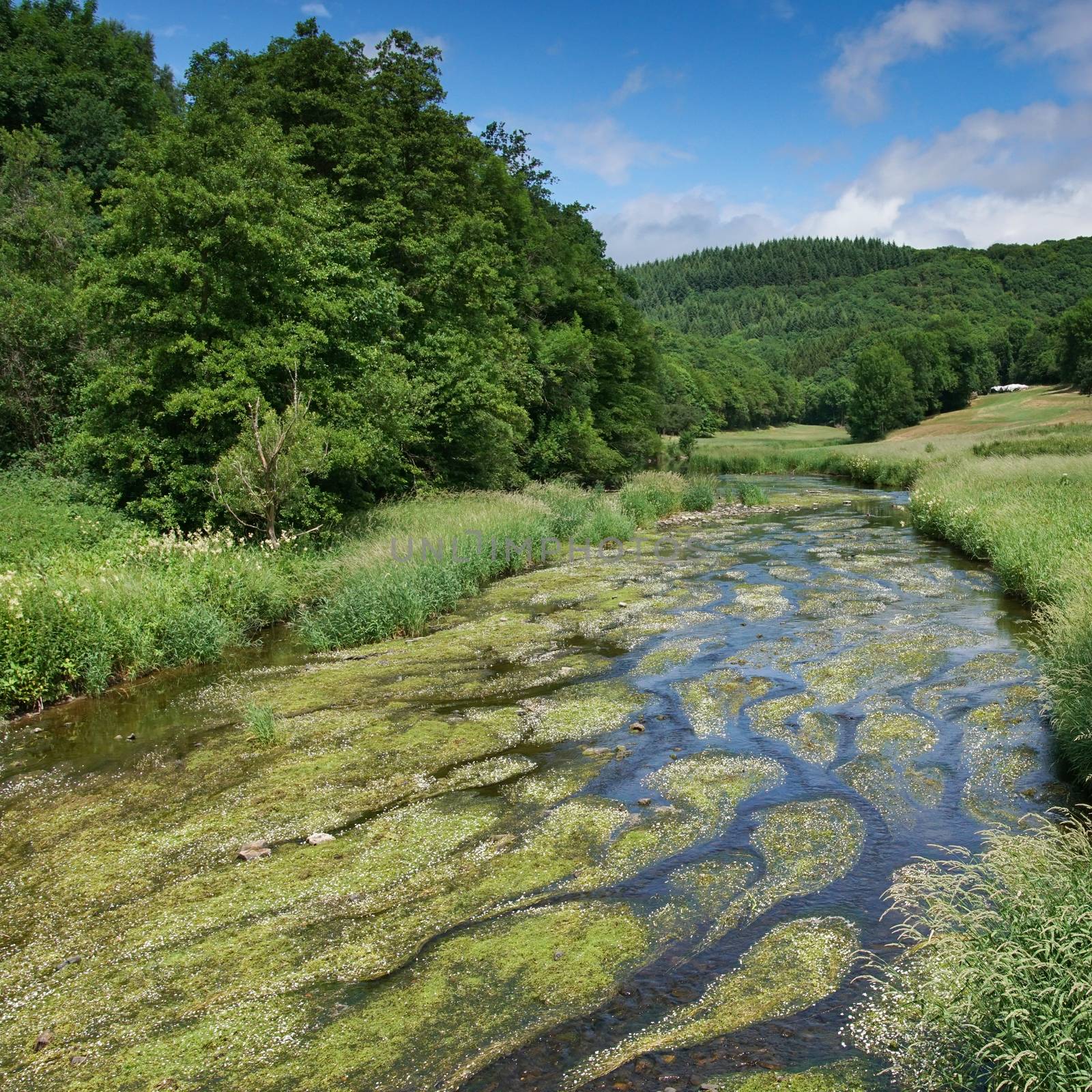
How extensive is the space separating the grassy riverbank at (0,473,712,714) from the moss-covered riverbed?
79 cm

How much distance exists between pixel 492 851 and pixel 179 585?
33.3 feet

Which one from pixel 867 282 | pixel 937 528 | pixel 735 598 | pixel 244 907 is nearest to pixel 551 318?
pixel 937 528

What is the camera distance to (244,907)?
688cm

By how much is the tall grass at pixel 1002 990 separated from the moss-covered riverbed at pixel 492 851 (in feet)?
1.06

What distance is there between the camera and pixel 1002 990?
14.3 feet

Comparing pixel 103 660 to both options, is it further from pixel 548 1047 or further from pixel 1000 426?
pixel 1000 426

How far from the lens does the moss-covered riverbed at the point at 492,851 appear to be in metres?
5.23

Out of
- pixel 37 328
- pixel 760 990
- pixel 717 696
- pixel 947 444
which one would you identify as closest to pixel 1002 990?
pixel 760 990

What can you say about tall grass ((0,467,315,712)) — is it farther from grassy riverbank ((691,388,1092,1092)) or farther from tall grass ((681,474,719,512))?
tall grass ((681,474,719,512))

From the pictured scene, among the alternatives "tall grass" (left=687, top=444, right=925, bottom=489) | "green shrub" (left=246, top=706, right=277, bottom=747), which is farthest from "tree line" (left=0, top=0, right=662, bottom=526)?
"tall grass" (left=687, top=444, right=925, bottom=489)

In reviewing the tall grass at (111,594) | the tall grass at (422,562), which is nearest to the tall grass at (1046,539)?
the tall grass at (422,562)

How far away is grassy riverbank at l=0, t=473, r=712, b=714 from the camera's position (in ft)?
41.1

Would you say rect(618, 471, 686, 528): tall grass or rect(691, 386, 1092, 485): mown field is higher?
rect(691, 386, 1092, 485): mown field

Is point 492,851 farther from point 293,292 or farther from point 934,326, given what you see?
point 934,326
